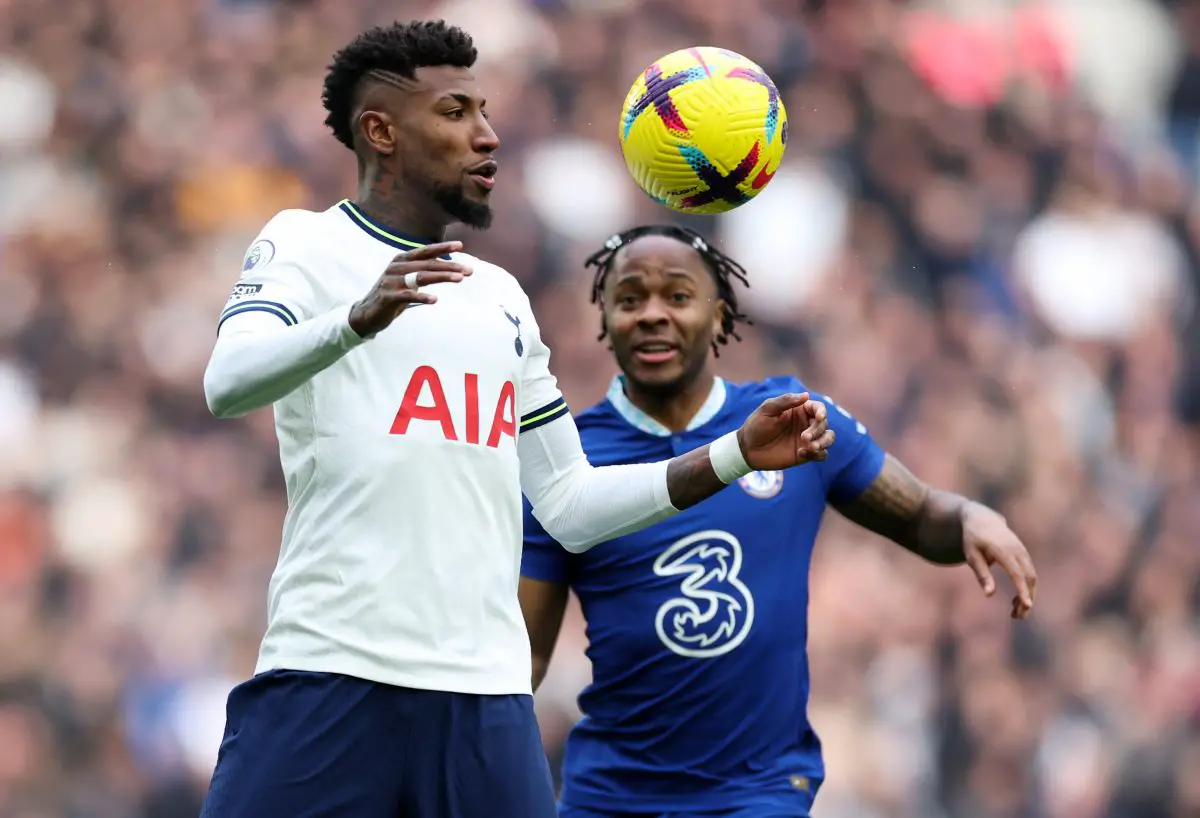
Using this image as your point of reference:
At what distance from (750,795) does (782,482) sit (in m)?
0.94

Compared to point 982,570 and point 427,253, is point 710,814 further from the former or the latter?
point 427,253

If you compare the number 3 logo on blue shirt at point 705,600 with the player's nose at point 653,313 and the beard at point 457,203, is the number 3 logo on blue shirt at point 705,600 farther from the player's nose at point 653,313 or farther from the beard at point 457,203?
the beard at point 457,203

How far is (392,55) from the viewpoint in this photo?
457cm

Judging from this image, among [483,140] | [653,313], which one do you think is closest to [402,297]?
[483,140]

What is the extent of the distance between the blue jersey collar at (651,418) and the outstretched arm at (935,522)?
0.49 metres

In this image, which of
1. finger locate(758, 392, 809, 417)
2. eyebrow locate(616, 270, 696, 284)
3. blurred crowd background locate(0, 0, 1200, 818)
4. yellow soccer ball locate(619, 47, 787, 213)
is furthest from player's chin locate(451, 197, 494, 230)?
blurred crowd background locate(0, 0, 1200, 818)

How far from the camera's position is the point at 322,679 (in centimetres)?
411

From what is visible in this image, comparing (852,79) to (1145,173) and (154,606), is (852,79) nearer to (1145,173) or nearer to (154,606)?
(1145,173)

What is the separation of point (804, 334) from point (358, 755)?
7190 mm

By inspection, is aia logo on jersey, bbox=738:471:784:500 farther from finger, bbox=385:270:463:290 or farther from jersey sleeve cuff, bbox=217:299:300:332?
finger, bbox=385:270:463:290

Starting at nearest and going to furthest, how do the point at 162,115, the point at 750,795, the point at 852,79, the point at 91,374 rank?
1. the point at 750,795
2. the point at 91,374
3. the point at 162,115
4. the point at 852,79

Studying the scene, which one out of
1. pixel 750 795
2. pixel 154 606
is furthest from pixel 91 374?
pixel 750 795

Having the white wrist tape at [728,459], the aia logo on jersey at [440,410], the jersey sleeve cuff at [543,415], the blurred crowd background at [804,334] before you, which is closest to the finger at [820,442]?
the white wrist tape at [728,459]

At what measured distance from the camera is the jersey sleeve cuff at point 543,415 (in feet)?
15.4
